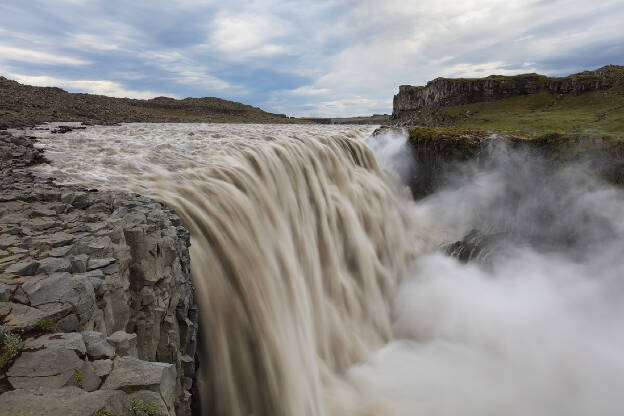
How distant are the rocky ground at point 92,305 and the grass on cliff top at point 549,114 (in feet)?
86.0

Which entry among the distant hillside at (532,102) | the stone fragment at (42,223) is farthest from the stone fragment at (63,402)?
the distant hillside at (532,102)

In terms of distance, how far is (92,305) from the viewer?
3.84 meters

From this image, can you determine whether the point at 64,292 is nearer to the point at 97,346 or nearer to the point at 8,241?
the point at 97,346

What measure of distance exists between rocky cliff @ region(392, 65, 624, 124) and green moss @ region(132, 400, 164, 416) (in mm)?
57527

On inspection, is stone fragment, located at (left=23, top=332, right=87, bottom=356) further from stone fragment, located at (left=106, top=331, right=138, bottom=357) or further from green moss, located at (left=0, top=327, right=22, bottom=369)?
stone fragment, located at (left=106, top=331, right=138, bottom=357)

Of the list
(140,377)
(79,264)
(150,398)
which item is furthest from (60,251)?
(150,398)

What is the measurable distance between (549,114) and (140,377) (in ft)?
157

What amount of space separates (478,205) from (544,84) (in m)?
44.2

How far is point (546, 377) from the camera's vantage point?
1259 centimetres

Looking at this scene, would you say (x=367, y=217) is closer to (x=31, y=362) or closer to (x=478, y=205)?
(x=478, y=205)

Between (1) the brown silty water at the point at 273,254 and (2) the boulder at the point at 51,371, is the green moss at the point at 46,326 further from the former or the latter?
(1) the brown silty water at the point at 273,254

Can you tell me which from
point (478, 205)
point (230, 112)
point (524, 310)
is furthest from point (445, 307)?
point (230, 112)

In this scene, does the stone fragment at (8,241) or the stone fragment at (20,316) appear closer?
the stone fragment at (20,316)

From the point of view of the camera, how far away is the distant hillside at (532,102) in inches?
1217
